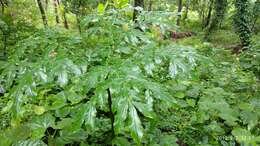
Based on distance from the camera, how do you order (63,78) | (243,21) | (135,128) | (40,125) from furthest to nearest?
(243,21)
(40,125)
(63,78)
(135,128)

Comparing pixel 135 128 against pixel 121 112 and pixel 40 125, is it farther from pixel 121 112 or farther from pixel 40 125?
pixel 40 125

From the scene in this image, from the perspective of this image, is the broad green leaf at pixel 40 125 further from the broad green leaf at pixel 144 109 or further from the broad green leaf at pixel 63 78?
the broad green leaf at pixel 144 109

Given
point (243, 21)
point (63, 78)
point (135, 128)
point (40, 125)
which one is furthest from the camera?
point (243, 21)

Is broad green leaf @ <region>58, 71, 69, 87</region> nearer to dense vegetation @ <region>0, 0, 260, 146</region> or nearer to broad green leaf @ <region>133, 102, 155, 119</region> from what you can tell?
dense vegetation @ <region>0, 0, 260, 146</region>

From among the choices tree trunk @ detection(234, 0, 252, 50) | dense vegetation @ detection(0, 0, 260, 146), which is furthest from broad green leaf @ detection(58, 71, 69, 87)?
tree trunk @ detection(234, 0, 252, 50)

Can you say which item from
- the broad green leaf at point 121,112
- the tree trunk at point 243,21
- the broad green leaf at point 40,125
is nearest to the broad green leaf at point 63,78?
the broad green leaf at point 121,112

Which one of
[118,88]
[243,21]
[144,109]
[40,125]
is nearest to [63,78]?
[118,88]

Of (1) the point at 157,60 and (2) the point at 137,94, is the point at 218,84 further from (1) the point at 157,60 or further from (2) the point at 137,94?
(2) the point at 137,94

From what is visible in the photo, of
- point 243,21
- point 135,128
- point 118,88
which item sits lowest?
point 243,21

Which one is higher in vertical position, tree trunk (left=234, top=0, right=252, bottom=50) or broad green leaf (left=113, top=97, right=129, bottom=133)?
broad green leaf (left=113, top=97, right=129, bottom=133)

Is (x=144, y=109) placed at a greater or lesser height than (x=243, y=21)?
greater

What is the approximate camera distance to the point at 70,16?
18.6 meters

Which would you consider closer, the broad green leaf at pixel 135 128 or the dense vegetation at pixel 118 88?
the broad green leaf at pixel 135 128

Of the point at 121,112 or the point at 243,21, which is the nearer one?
the point at 121,112
